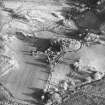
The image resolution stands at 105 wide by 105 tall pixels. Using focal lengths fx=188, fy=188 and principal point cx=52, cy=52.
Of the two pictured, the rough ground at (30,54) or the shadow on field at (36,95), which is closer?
the shadow on field at (36,95)

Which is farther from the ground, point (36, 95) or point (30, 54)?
point (30, 54)

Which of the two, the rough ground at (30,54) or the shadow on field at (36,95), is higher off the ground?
the rough ground at (30,54)

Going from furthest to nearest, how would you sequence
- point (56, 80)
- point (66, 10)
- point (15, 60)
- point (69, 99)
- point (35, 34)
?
1. point (66, 10)
2. point (35, 34)
3. point (15, 60)
4. point (56, 80)
5. point (69, 99)

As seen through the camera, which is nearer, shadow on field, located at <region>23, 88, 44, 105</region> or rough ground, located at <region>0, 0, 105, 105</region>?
shadow on field, located at <region>23, 88, 44, 105</region>

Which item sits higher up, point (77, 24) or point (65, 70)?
point (77, 24)

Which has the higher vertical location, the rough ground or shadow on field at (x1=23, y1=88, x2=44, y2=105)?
the rough ground

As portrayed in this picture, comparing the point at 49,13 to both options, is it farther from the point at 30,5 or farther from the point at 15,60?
the point at 15,60

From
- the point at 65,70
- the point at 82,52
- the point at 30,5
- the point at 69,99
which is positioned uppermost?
the point at 30,5

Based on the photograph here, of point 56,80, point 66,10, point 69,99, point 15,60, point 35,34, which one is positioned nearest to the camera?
point 69,99

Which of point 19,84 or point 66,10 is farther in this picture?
point 66,10

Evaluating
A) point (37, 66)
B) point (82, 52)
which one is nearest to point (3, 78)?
point (37, 66)

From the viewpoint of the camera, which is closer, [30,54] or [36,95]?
[36,95]
